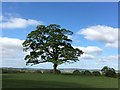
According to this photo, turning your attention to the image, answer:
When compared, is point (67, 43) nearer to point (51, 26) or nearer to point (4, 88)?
point (51, 26)

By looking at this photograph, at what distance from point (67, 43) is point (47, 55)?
261 cm

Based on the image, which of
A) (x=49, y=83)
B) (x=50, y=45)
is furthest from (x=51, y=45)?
(x=49, y=83)

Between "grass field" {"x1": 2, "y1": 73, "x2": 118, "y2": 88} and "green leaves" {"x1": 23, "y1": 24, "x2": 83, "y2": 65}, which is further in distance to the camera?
"green leaves" {"x1": 23, "y1": 24, "x2": 83, "y2": 65}

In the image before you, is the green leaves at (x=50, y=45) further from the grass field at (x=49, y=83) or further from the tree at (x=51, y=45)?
the grass field at (x=49, y=83)

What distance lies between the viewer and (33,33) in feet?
114

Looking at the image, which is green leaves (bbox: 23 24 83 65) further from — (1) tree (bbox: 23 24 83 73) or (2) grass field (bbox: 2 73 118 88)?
(2) grass field (bbox: 2 73 118 88)

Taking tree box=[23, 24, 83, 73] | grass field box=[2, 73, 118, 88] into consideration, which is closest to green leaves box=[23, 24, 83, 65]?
tree box=[23, 24, 83, 73]

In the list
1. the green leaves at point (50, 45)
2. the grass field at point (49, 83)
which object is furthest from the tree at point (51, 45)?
the grass field at point (49, 83)

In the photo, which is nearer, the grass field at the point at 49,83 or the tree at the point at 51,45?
the grass field at the point at 49,83

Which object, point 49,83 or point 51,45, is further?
point 51,45

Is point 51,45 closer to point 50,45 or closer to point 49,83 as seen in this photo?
point 50,45

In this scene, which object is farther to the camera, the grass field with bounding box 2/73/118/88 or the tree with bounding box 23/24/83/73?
the tree with bounding box 23/24/83/73

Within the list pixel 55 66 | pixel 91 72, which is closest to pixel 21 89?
pixel 91 72

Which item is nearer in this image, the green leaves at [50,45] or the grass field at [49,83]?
the grass field at [49,83]
